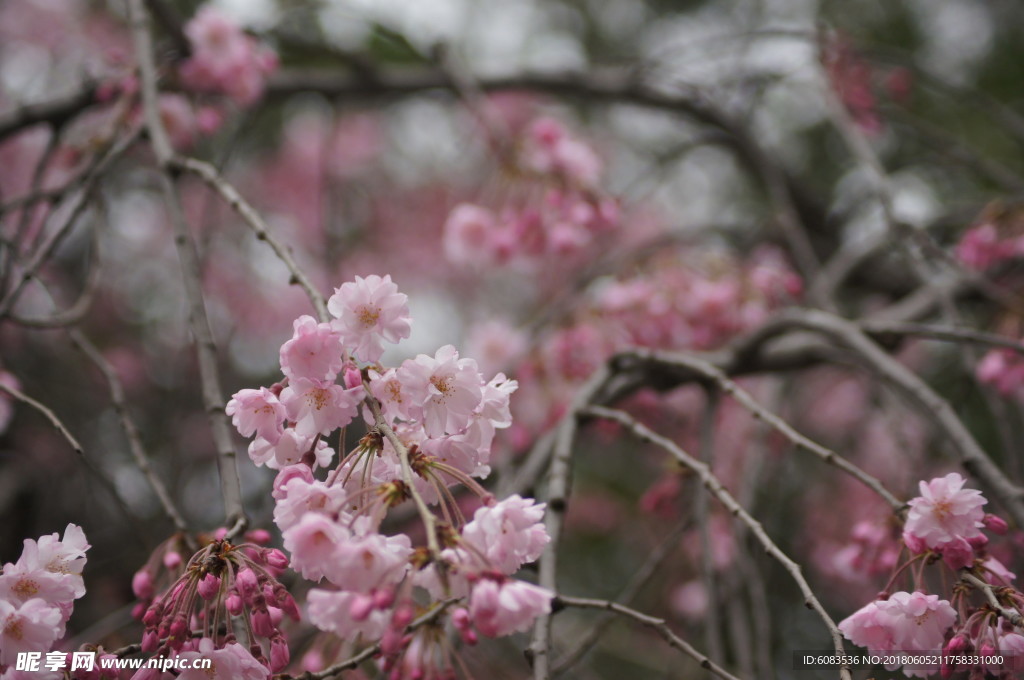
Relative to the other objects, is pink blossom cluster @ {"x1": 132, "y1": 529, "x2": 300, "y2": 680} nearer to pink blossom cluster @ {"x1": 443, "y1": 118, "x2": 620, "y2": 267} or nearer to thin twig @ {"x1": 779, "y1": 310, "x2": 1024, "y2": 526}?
thin twig @ {"x1": 779, "y1": 310, "x2": 1024, "y2": 526}

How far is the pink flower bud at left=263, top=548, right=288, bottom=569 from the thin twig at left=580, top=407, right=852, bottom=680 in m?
0.63

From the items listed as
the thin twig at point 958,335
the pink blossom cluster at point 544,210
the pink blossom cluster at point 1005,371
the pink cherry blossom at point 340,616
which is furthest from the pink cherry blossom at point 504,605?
the pink blossom cluster at point 544,210

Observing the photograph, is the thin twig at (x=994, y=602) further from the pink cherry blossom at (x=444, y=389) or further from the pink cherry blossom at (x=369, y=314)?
the pink cherry blossom at (x=369, y=314)

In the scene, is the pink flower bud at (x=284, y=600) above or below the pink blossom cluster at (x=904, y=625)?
above

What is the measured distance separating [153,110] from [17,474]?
5.53 ft

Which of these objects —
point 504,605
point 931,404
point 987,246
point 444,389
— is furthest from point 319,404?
point 987,246

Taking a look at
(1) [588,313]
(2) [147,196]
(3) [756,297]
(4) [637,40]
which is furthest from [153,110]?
(4) [637,40]

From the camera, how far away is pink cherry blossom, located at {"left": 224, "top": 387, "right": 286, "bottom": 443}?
103 cm

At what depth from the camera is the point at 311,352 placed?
99 cm

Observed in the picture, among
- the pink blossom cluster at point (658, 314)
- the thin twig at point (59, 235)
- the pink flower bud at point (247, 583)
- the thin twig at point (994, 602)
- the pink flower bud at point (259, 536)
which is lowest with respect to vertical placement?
the thin twig at point (994, 602)

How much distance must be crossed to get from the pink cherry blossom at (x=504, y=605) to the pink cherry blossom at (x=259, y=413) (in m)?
0.40

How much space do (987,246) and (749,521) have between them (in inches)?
71.2

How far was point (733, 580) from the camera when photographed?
6.64ft

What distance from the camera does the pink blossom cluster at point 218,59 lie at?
2.56 meters
